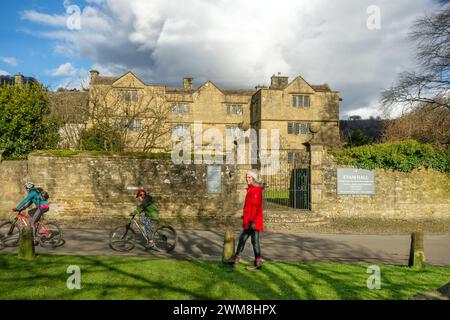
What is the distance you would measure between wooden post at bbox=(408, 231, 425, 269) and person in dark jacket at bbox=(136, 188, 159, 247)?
6.02 metres

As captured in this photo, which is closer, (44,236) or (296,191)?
(44,236)

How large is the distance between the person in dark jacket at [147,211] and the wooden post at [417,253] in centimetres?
602

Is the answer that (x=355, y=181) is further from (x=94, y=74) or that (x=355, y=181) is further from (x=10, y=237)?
(x=94, y=74)

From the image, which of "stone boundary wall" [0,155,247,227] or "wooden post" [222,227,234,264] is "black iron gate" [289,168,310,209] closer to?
"stone boundary wall" [0,155,247,227]

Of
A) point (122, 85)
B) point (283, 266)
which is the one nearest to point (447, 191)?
point (283, 266)

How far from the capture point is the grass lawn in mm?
5516

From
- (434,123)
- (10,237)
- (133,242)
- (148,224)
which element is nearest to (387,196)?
(434,123)

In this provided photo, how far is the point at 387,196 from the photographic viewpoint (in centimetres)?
1577

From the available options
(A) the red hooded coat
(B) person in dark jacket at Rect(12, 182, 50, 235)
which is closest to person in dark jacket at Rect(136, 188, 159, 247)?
(B) person in dark jacket at Rect(12, 182, 50, 235)

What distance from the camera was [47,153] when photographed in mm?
13812

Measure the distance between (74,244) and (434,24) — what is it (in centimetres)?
1972

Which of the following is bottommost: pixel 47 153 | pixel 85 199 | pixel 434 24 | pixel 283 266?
pixel 283 266

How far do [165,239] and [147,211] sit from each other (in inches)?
35.0
